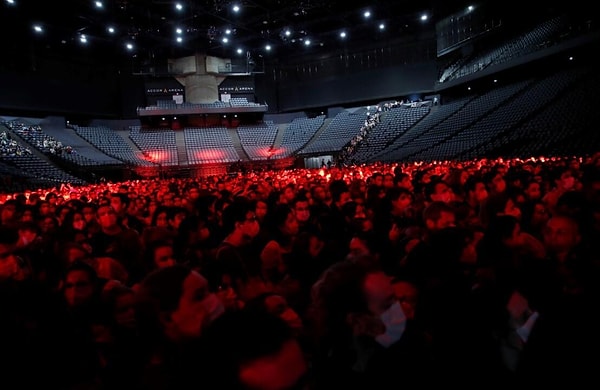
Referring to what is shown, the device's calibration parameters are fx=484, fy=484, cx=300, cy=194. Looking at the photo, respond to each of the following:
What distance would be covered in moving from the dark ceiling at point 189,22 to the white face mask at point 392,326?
36843mm

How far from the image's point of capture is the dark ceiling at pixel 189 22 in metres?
36.8

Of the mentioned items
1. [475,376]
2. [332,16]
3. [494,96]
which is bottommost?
[475,376]

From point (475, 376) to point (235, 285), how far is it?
2.06 metres

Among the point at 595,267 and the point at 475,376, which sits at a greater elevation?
the point at 595,267

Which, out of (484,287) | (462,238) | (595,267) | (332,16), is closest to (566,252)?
(595,267)

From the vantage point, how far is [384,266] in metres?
4.86

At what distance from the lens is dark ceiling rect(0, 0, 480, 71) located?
3684 centimetres

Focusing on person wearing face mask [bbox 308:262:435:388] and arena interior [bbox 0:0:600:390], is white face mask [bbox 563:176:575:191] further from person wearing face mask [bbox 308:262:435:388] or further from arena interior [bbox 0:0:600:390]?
person wearing face mask [bbox 308:262:435:388]

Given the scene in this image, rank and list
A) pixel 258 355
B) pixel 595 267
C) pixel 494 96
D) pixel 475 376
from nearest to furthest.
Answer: pixel 258 355 < pixel 475 376 < pixel 595 267 < pixel 494 96

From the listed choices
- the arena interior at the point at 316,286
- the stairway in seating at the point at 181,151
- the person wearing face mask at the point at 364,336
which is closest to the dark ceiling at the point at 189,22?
the stairway in seating at the point at 181,151

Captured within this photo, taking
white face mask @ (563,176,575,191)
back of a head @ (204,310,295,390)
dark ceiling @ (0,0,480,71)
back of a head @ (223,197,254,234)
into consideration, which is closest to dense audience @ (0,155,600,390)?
back of a head @ (204,310,295,390)

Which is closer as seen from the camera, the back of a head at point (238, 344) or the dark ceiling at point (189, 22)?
the back of a head at point (238, 344)

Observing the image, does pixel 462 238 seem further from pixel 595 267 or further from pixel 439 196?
pixel 439 196

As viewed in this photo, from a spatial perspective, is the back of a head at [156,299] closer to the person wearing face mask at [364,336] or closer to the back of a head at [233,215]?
the person wearing face mask at [364,336]
